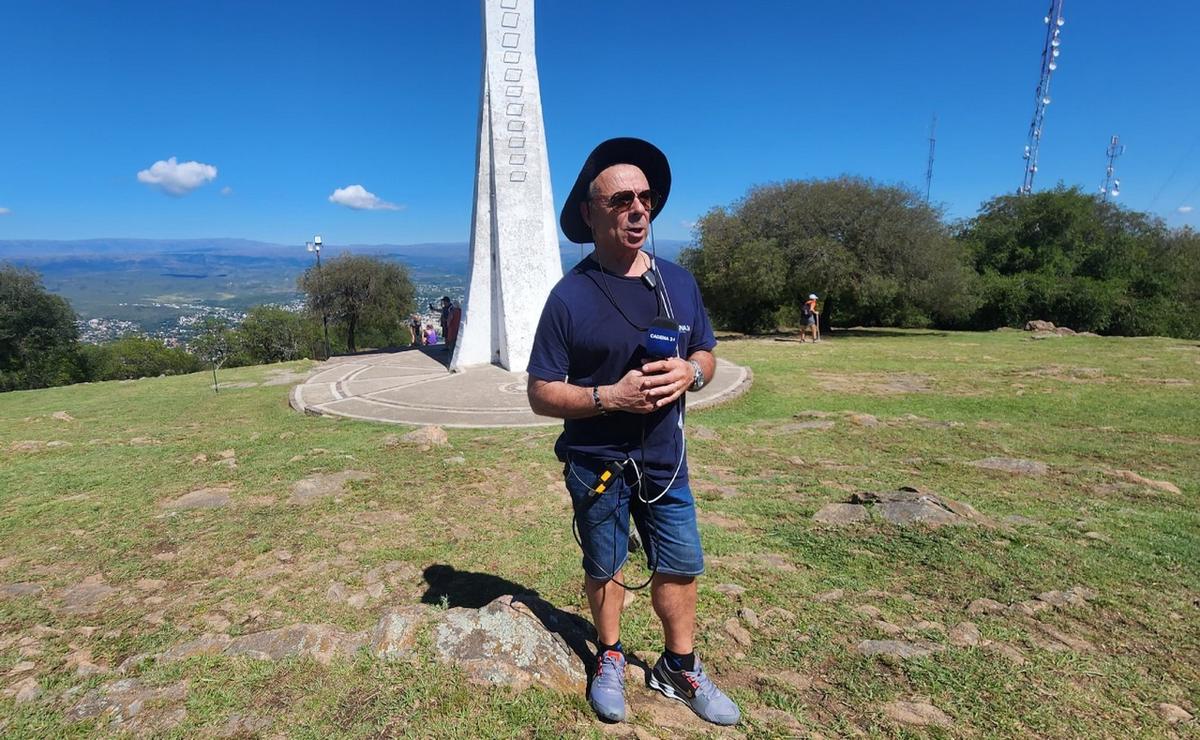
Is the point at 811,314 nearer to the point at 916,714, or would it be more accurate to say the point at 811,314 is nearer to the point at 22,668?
the point at 916,714

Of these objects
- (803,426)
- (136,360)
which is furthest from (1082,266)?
(136,360)

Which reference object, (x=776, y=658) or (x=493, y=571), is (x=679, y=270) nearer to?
(x=776, y=658)

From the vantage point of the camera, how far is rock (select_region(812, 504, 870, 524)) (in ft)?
14.5

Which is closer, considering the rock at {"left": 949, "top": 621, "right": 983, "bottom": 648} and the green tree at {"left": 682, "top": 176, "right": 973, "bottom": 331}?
the rock at {"left": 949, "top": 621, "right": 983, "bottom": 648}

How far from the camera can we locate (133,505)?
5098 mm

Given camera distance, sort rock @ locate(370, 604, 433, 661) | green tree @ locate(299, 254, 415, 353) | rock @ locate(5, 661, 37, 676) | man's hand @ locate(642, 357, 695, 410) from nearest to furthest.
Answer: man's hand @ locate(642, 357, 695, 410) → rock @ locate(370, 604, 433, 661) → rock @ locate(5, 661, 37, 676) → green tree @ locate(299, 254, 415, 353)

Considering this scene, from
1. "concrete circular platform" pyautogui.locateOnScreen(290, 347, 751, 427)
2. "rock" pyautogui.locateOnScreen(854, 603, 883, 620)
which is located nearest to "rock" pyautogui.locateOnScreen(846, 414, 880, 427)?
"concrete circular platform" pyautogui.locateOnScreen(290, 347, 751, 427)

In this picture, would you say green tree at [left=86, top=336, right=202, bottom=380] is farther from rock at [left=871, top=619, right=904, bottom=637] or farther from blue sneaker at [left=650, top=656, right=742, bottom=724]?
rock at [left=871, top=619, right=904, bottom=637]

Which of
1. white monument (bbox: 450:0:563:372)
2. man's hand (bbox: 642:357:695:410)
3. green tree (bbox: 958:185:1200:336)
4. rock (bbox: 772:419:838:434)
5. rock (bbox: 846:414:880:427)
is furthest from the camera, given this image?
green tree (bbox: 958:185:1200:336)

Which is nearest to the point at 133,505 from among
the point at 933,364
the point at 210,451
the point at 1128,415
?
the point at 210,451

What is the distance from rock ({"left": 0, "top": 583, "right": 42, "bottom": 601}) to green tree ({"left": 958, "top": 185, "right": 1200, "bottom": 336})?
28.6 metres

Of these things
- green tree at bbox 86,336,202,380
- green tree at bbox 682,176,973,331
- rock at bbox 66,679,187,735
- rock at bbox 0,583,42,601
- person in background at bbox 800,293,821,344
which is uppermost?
green tree at bbox 682,176,973,331

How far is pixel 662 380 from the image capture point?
2064mm

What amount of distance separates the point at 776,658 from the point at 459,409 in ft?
23.1
